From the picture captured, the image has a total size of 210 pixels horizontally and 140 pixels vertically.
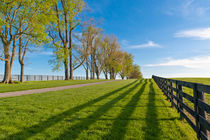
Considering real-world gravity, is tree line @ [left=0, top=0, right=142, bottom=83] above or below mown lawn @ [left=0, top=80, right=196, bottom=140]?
above

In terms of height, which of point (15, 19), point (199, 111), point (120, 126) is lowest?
point (120, 126)

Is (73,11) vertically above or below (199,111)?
above

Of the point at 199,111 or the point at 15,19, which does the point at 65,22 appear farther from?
the point at 199,111

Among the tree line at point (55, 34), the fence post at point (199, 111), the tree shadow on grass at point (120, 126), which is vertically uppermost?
the tree line at point (55, 34)

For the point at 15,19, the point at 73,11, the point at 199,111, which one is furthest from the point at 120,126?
the point at 73,11

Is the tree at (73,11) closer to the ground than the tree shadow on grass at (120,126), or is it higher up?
higher up

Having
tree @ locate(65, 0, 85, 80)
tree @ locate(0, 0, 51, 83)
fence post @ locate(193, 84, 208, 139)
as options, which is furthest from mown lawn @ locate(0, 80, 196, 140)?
tree @ locate(65, 0, 85, 80)

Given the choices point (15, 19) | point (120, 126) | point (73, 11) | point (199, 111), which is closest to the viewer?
point (199, 111)

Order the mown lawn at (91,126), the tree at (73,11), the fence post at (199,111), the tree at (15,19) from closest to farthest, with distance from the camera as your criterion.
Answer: the fence post at (199,111)
the mown lawn at (91,126)
the tree at (15,19)
the tree at (73,11)

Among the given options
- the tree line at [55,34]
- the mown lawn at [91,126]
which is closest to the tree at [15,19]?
the tree line at [55,34]

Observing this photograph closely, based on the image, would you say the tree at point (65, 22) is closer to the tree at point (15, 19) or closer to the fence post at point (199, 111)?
the tree at point (15, 19)

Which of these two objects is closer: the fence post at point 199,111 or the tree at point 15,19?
the fence post at point 199,111

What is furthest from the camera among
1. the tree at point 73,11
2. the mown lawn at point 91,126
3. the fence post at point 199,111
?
the tree at point 73,11

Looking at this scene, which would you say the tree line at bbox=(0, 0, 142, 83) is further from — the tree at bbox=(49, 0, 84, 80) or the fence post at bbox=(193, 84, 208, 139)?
the fence post at bbox=(193, 84, 208, 139)
